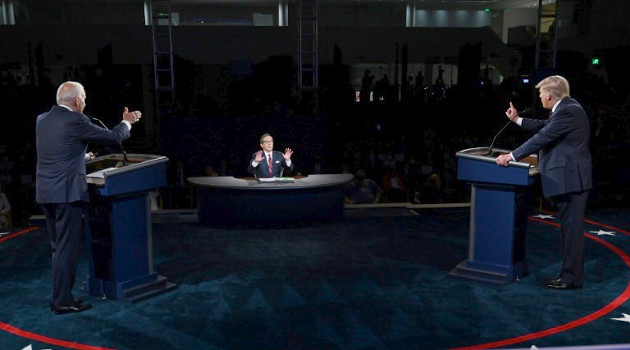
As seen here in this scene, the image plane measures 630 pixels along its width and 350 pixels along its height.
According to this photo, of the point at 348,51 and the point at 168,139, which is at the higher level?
the point at 348,51

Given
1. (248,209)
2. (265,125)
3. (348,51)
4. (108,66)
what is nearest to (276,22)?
(348,51)

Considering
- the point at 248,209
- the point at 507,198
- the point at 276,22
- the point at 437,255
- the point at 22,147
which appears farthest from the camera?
the point at 276,22

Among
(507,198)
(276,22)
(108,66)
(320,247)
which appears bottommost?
(320,247)

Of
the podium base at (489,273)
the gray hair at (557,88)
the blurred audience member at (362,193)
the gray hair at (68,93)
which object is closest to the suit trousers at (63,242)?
the gray hair at (68,93)

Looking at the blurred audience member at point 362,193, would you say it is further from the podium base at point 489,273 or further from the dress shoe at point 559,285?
the dress shoe at point 559,285

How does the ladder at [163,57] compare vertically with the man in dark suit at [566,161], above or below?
above

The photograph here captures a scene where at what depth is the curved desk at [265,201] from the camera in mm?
6258

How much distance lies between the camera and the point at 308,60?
1321 cm

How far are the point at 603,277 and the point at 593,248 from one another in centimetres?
95

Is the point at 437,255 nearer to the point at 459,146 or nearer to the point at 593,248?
the point at 593,248

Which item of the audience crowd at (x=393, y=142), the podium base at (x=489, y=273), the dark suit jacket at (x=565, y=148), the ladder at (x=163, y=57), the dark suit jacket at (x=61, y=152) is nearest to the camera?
the dark suit jacket at (x=61, y=152)

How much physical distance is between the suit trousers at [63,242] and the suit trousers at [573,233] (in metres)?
3.36

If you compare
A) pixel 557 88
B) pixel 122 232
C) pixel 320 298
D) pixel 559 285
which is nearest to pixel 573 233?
pixel 559 285

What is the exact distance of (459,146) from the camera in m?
10.4
